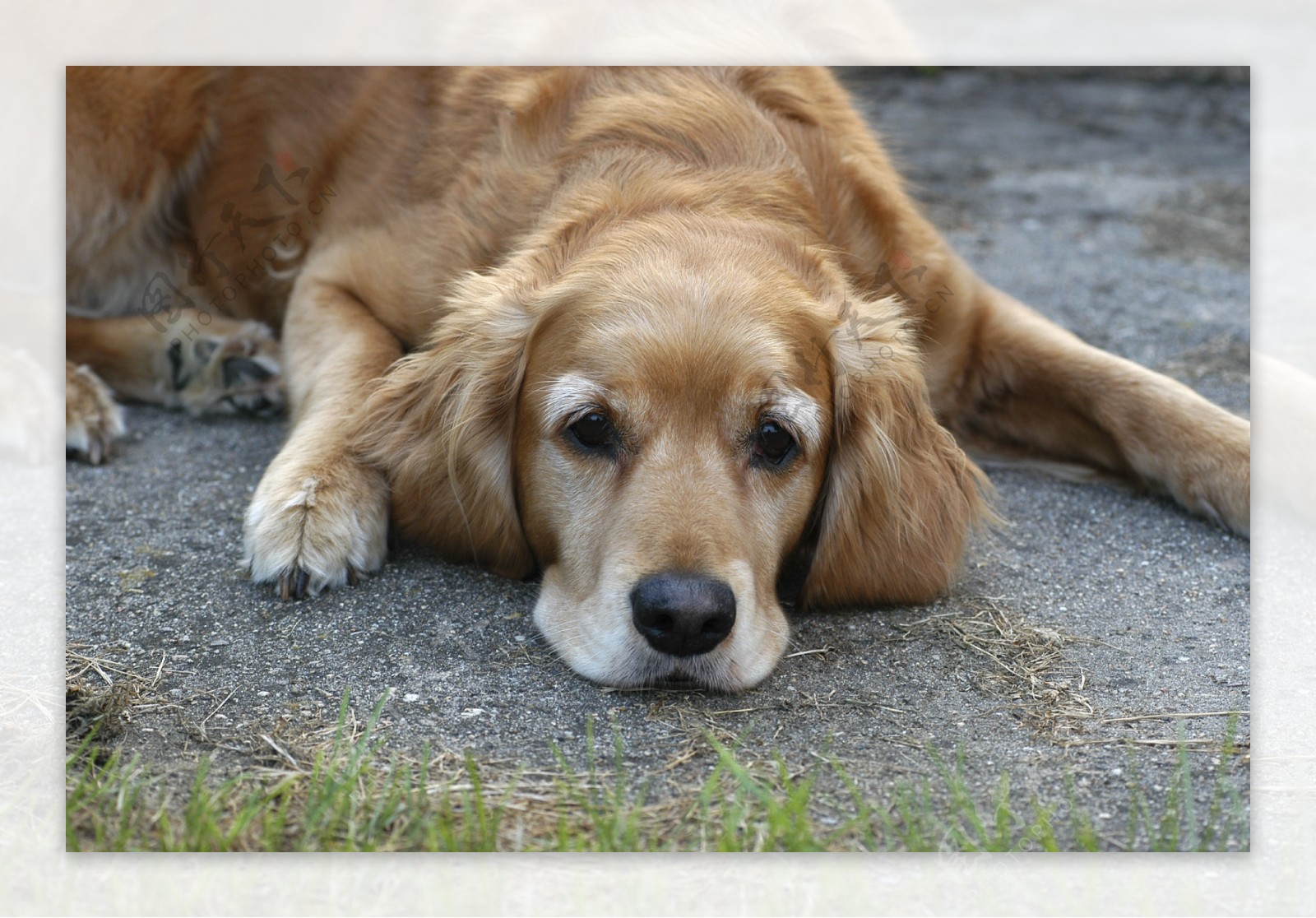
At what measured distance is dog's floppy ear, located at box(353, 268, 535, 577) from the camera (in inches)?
112

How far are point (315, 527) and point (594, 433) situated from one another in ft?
2.22

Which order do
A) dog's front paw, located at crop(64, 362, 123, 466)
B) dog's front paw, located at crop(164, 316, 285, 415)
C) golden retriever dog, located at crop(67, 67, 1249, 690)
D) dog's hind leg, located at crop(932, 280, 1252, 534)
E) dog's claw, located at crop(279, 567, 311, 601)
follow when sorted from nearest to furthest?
golden retriever dog, located at crop(67, 67, 1249, 690)
dog's claw, located at crop(279, 567, 311, 601)
dog's hind leg, located at crop(932, 280, 1252, 534)
dog's front paw, located at crop(64, 362, 123, 466)
dog's front paw, located at crop(164, 316, 285, 415)

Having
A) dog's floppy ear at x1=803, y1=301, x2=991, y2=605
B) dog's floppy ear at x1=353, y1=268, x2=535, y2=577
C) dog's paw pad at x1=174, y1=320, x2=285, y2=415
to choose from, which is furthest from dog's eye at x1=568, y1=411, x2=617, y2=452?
dog's paw pad at x1=174, y1=320, x2=285, y2=415

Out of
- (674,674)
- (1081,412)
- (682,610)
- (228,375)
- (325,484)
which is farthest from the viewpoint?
(228,375)

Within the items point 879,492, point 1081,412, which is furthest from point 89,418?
point 1081,412

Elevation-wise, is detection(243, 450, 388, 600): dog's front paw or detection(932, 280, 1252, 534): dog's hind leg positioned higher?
detection(932, 280, 1252, 534): dog's hind leg

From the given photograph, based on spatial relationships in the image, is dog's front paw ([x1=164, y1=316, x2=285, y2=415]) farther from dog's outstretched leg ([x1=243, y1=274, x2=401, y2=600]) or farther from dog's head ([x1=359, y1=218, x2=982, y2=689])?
dog's head ([x1=359, y1=218, x2=982, y2=689])

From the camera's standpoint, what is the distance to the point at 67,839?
2094mm

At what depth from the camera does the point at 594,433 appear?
8.64 feet

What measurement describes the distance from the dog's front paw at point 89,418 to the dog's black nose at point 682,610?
183 cm

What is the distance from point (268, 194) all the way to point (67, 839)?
2.41m

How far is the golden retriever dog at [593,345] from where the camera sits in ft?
8.43

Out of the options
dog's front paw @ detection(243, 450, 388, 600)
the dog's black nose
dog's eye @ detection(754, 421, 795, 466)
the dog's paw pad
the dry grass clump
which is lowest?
the dry grass clump

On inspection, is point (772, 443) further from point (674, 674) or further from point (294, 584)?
point (294, 584)
